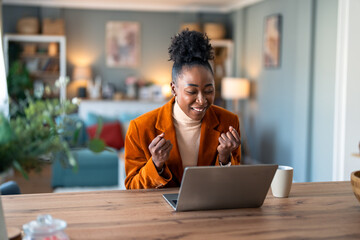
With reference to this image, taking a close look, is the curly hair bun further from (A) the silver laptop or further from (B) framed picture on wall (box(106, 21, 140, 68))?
(B) framed picture on wall (box(106, 21, 140, 68))

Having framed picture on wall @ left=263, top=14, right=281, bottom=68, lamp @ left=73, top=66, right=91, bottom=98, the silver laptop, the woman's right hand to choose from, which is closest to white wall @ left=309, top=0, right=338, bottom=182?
framed picture on wall @ left=263, top=14, right=281, bottom=68

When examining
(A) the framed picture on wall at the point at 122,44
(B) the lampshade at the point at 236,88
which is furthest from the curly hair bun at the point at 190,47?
(A) the framed picture on wall at the point at 122,44

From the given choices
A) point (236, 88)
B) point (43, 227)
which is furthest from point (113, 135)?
point (43, 227)

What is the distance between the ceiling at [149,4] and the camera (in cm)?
747

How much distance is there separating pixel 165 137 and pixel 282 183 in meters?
0.61

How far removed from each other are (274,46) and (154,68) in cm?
270

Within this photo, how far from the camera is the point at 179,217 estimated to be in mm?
1427

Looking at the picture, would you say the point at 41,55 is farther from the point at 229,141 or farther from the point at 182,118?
the point at 229,141

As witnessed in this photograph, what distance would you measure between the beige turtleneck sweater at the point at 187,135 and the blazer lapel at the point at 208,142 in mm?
38

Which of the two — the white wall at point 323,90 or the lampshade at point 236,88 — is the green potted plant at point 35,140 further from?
the lampshade at point 236,88

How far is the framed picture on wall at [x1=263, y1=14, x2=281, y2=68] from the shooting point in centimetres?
602

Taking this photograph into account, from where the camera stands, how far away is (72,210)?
58.4 inches

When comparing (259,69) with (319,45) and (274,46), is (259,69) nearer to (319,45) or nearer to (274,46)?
(274,46)

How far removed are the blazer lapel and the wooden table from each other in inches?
14.4
